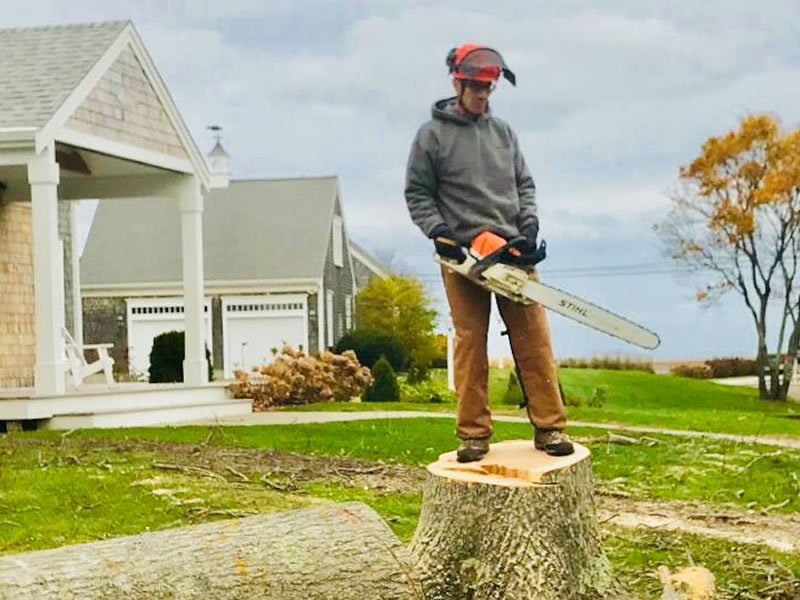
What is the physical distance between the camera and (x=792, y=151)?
2692cm

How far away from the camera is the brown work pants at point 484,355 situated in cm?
521

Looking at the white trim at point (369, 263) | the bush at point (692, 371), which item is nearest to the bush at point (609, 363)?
the bush at point (692, 371)

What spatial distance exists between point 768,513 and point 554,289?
367 cm

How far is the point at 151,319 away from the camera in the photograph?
28.1 meters

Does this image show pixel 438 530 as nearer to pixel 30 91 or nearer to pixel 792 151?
pixel 30 91

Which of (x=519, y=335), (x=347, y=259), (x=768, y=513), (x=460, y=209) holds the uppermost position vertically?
(x=347, y=259)

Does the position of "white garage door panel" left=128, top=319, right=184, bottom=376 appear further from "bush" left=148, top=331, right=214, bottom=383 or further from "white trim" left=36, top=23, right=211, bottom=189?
"white trim" left=36, top=23, right=211, bottom=189

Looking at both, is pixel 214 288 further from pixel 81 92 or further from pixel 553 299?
pixel 553 299

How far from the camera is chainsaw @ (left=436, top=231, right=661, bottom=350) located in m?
4.85

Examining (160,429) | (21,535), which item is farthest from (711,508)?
(160,429)

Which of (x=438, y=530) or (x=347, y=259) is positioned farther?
(x=347, y=259)

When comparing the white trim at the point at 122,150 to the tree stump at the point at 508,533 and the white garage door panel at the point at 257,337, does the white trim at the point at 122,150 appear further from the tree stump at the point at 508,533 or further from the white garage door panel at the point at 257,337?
the white garage door panel at the point at 257,337

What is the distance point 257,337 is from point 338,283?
3.45 metres

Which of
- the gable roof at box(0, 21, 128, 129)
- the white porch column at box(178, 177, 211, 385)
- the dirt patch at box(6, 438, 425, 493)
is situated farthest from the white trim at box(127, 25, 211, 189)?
the dirt patch at box(6, 438, 425, 493)
